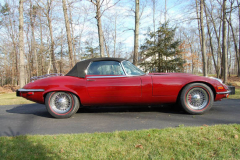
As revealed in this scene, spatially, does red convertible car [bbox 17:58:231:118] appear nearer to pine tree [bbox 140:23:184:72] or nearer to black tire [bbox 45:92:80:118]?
black tire [bbox 45:92:80:118]

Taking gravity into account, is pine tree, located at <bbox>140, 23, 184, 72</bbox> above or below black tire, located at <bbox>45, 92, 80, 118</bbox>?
above

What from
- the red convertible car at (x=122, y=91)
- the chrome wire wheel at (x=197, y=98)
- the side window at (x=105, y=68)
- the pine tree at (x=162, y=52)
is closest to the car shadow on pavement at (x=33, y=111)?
the red convertible car at (x=122, y=91)

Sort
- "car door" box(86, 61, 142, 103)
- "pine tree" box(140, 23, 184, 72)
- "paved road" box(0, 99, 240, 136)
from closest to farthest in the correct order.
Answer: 1. "paved road" box(0, 99, 240, 136)
2. "car door" box(86, 61, 142, 103)
3. "pine tree" box(140, 23, 184, 72)

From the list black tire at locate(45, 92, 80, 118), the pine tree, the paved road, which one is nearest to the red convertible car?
black tire at locate(45, 92, 80, 118)

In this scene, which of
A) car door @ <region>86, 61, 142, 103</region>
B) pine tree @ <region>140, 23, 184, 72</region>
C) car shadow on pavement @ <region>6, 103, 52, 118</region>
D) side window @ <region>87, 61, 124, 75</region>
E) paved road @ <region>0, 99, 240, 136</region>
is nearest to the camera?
paved road @ <region>0, 99, 240, 136</region>

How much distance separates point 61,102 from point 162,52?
47.2 feet

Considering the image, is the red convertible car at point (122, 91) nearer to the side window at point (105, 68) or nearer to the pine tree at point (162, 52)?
the side window at point (105, 68)

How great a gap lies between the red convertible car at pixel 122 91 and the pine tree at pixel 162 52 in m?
12.9

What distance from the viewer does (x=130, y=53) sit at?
42469mm

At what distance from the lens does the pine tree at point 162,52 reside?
53.2ft

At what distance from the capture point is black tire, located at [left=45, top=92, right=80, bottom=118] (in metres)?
3.57

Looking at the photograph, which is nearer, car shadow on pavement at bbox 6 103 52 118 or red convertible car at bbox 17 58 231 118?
red convertible car at bbox 17 58 231 118

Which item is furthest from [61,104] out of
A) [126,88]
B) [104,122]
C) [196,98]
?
[196,98]

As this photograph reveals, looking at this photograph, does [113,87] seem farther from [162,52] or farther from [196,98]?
[162,52]
